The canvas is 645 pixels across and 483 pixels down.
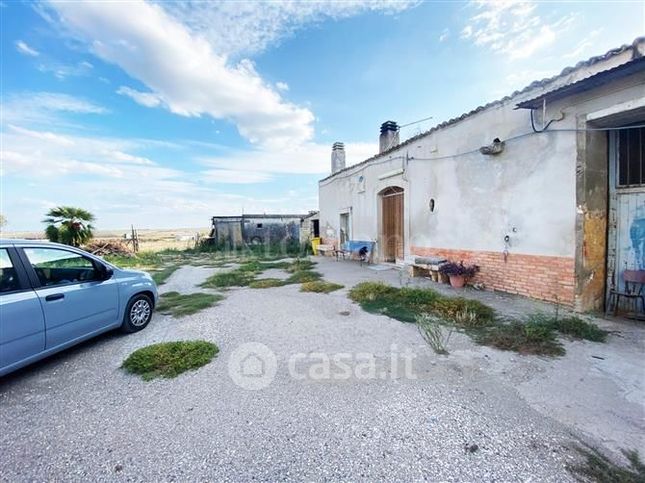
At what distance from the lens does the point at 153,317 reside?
18.4 feet

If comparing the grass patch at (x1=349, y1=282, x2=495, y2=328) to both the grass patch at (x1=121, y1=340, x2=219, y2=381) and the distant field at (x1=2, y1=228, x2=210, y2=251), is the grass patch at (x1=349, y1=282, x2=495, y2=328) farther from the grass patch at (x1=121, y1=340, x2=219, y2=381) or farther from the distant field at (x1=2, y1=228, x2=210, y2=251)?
the distant field at (x1=2, y1=228, x2=210, y2=251)

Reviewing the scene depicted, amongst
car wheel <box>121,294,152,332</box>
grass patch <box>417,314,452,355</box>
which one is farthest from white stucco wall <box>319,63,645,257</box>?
car wheel <box>121,294,152,332</box>

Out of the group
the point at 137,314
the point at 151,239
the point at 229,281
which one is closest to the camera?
the point at 137,314

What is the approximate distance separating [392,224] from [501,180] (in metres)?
4.75

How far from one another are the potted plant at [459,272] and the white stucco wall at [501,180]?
20.6 inches

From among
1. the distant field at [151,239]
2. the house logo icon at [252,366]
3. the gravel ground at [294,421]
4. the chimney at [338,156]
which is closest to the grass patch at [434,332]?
the gravel ground at [294,421]

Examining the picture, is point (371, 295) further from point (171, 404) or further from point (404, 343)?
point (171, 404)

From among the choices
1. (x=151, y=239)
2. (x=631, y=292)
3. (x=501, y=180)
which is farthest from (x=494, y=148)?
(x=151, y=239)

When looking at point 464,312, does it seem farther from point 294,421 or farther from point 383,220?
point 383,220

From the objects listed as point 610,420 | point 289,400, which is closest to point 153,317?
point 289,400

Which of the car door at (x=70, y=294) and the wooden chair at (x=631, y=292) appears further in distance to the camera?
the wooden chair at (x=631, y=292)

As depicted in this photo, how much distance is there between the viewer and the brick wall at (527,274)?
5340mm

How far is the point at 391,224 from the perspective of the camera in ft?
35.9

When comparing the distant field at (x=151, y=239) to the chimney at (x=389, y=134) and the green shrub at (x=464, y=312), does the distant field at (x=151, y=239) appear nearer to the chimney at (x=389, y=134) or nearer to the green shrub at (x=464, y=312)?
the green shrub at (x=464, y=312)
